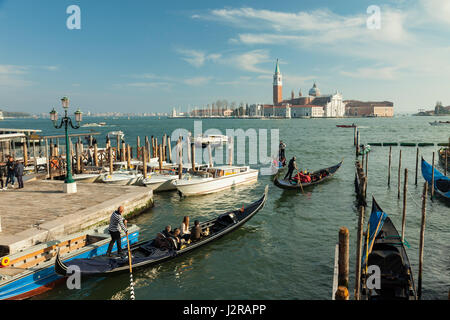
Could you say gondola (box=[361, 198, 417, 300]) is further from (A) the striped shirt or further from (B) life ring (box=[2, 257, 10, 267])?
(B) life ring (box=[2, 257, 10, 267])

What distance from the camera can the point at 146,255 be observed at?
8.84 m

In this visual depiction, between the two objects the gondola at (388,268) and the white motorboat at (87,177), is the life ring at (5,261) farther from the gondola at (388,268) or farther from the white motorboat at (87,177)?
the white motorboat at (87,177)

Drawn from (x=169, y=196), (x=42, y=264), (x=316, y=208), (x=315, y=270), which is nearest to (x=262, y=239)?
(x=315, y=270)

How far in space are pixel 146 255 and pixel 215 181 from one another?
936 cm

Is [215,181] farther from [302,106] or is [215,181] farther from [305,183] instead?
[302,106]

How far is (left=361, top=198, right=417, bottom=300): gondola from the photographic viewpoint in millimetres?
6648

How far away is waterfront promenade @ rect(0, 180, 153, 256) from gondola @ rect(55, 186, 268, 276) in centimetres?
162

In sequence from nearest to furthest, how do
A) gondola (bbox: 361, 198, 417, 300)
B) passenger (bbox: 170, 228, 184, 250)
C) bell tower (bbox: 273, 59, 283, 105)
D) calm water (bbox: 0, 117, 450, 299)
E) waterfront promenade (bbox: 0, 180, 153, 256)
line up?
gondola (bbox: 361, 198, 417, 300)
calm water (bbox: 0, 117, 450, 299)
waterfront promenade (bbox: 0, 180, 153, 256)
passenger (bbox: 170, 228, 184, 250)
bell tower (bbox: 273, 59, 283, 105)

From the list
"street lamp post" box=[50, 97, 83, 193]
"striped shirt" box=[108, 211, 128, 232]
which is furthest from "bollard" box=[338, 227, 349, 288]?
"street lamp post" box=[50, 97, 83, 193]

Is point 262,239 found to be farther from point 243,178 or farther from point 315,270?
point 243,178

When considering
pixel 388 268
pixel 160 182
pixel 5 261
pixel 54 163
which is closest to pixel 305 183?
pixel 160 182

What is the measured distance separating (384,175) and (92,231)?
767 inches

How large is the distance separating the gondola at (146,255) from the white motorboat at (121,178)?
8022mm

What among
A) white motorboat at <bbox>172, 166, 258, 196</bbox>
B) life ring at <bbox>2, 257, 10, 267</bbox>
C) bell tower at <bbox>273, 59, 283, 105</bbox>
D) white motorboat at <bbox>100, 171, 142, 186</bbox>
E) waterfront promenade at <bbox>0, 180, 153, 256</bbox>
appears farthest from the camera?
bell tower at <bbox>273, 59, 283, 105</bbox>
